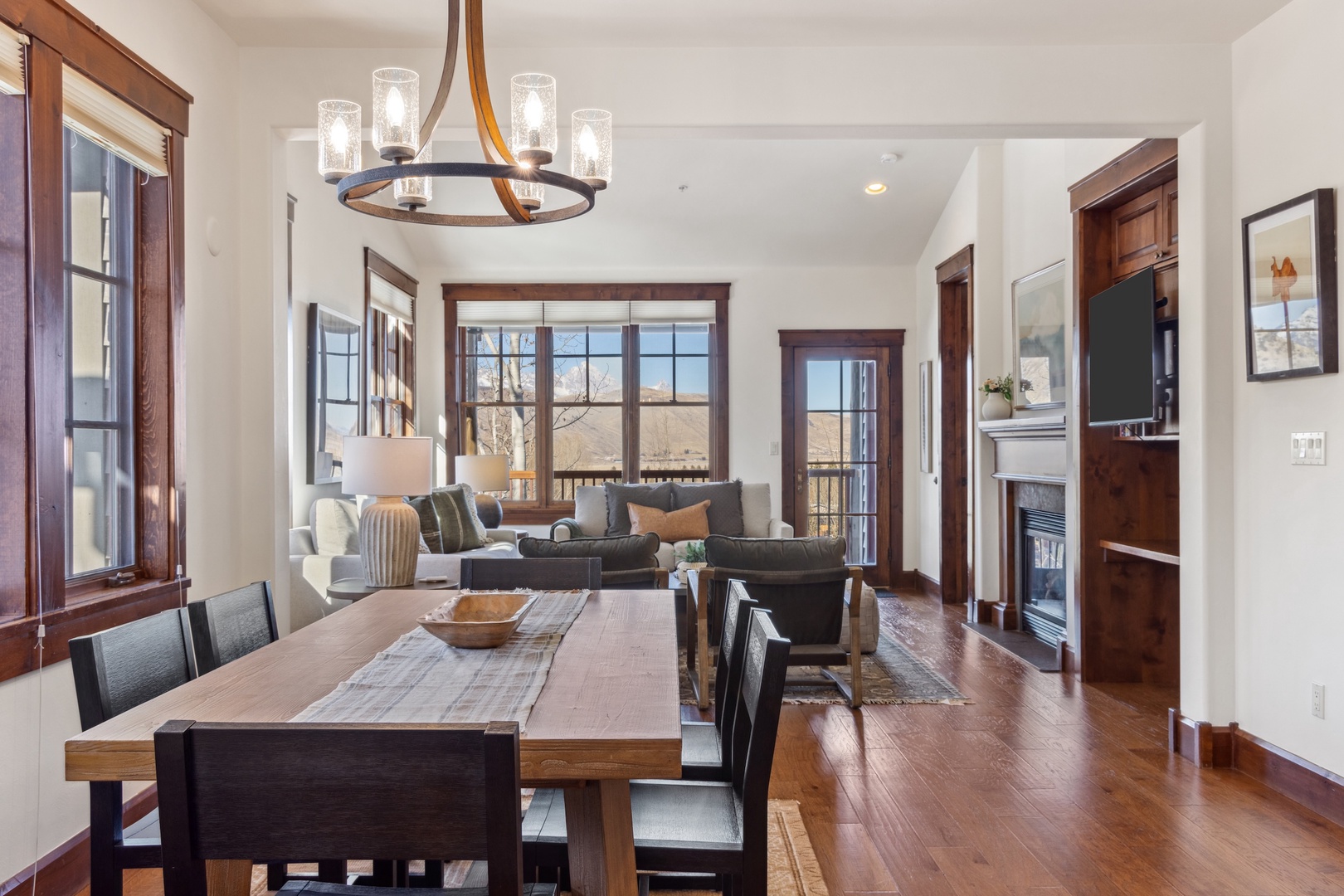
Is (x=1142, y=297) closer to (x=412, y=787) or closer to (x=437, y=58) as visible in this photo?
(x=437, y=58)

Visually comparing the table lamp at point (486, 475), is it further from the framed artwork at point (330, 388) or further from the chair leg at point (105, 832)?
the chair leg at point (105, 832)

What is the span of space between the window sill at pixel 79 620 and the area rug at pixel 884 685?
226cm

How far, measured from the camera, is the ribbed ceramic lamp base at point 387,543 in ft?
13.1

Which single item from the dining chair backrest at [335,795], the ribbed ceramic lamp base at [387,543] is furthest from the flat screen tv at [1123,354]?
the dining chair backrest at [335,795]

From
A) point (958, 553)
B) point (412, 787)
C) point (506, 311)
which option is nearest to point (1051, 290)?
point (958, 553)

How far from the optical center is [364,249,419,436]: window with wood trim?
6426mm

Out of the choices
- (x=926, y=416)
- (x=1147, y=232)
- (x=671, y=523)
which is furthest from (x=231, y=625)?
(x=926, y=416)

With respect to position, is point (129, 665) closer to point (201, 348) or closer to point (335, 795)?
point (335, 795)

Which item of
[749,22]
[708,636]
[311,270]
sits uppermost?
[749,22]

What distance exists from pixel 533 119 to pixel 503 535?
5.39m

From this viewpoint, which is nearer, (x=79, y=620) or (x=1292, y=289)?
(x=79, y=620)

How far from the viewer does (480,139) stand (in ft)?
6.98

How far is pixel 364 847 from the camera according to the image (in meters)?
1.10

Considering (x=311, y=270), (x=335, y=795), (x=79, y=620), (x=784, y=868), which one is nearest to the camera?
(x=335, y=795)
